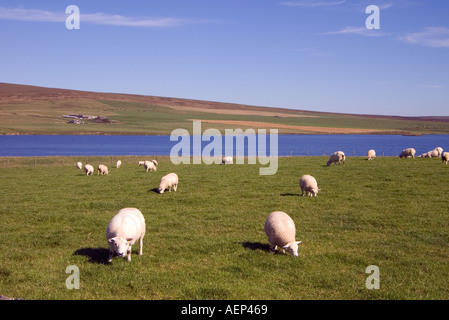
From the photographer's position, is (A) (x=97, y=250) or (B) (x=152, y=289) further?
(A) (x=97, y=250)

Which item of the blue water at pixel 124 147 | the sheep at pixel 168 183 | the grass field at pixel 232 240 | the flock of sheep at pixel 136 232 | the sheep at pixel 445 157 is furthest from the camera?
the blue water at pixel 124 147

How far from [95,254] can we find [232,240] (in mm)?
4867

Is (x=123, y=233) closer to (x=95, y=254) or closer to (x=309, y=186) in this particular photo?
(x=95, y=254)

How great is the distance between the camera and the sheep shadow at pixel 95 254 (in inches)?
500

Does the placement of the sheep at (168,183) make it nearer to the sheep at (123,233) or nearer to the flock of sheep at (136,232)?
the flock of sheep at (136,232)

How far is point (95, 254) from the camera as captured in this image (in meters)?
13.4

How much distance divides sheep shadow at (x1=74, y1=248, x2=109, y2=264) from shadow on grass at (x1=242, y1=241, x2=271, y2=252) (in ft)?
15.5

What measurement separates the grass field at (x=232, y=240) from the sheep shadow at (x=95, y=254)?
0.04 m

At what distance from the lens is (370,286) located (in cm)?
1079

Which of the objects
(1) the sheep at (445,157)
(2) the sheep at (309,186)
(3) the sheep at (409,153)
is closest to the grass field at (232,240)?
(2) the sheep at (309,186)

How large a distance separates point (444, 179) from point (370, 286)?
66.3ft

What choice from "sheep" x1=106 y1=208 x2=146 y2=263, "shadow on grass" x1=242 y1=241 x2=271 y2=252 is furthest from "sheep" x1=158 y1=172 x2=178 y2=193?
"sheep" x1=106 y1=208 x2=146 y2=263
